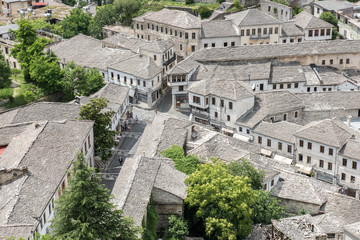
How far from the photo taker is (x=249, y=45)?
103 metres

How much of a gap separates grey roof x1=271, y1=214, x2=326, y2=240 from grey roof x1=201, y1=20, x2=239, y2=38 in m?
46.6

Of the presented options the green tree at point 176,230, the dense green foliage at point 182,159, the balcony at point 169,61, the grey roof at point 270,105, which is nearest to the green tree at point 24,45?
the balcony at point 169,61

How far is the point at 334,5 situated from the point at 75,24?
5117 cm

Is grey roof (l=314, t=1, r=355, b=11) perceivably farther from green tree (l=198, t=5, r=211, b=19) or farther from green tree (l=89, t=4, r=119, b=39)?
green tree (l=89, t=4, r=119, b=39)

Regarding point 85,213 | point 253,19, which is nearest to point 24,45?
point 253,19

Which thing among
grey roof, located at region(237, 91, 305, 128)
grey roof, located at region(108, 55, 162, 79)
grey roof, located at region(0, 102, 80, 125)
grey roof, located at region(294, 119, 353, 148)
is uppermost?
grey roof, located at region(108, 55, 162, 79)

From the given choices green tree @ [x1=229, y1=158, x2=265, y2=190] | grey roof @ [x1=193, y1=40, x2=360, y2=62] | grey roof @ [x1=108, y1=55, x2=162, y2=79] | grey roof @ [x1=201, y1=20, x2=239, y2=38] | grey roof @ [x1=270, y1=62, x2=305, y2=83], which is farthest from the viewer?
grey roof @ [x1=201, y1=20, x2=239, y2=38]

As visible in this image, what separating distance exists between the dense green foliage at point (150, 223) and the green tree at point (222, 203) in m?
3.75

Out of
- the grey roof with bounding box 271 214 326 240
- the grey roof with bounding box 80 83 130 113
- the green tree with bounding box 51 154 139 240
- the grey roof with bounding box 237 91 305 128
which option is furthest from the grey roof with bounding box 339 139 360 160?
the green tree with bounding box 51 154 139 240

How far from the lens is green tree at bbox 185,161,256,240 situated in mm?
60750

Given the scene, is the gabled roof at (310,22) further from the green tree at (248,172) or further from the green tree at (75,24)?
the green tree at (248,172)

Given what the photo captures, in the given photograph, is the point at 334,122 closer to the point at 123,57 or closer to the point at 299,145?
the point at 299,145

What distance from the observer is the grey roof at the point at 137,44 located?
100812 millimetres

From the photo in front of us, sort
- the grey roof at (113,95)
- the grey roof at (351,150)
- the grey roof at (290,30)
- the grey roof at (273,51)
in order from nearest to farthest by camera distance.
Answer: the grey roof at (351,150), the grey roof at (113,95), the grey roof at (273,51), the grey roof at (290,30)
